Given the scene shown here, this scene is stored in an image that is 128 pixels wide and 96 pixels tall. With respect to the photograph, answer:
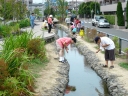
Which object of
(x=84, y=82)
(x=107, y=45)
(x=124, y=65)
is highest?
(x=107, y=45)

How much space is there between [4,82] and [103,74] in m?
4.50

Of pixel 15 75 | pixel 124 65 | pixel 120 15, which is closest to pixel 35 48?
pixel 124 65

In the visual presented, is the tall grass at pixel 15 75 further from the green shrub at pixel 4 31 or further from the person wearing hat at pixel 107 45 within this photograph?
the green shrub at pixel 4 31

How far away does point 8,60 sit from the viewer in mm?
6246

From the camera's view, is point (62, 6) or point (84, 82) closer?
point (84, 82)

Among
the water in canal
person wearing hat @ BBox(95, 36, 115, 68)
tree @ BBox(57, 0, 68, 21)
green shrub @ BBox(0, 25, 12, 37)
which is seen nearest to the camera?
the water in canal

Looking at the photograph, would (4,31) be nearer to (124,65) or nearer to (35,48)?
(35,48)

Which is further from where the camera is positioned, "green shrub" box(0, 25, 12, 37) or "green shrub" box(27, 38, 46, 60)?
"green shrub" box(0, 25, 12, 37)

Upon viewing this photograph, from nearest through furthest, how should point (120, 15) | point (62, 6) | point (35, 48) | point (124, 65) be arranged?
1. point (124, 65)
2. point (35, 48)
3. point (120, 15)
4. point (62, 6)

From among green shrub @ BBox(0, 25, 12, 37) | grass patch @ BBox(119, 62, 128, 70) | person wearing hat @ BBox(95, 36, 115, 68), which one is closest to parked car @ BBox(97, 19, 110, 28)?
Result: green shrub @ BBox(0, 25, 12, 37)

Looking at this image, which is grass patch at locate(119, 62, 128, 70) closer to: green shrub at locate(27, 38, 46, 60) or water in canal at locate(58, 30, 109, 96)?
water in canal at locate(58, 30, 109, 96)

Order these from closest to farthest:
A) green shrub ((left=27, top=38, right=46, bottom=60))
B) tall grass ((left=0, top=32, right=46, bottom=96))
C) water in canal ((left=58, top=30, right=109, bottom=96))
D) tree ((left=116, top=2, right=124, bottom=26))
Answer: tall grass ((left=0, top=32, right=46, bottom=96))
water in canal ((left=58, top=30, right=109, bottom=96))
green shrub ((left=27, top=38, right=46, bottom=60))
tree ((left=116, top=2, right=124, bottom=26))

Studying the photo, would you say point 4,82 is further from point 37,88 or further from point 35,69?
point 35,69

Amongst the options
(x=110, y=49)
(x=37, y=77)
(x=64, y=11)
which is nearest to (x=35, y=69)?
(x=37, y=77)
